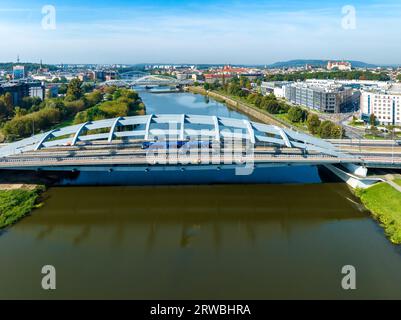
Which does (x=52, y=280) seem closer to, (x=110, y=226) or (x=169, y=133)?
(x=110, y=226)

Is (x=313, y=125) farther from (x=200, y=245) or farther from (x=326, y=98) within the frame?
(x=200, y=245)

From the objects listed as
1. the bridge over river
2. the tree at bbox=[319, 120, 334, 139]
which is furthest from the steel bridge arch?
the tree at bbox=[319, 120, 334, 139]

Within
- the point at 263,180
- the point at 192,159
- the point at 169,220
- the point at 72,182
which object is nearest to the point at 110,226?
the point at 169,220

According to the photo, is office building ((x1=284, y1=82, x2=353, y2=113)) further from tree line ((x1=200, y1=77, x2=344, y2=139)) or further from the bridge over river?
the bridge over river

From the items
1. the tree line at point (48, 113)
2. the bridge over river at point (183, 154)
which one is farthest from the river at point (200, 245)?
the tree line at point (48, 113)

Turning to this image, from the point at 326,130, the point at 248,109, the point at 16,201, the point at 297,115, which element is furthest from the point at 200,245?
the point at 248,109
